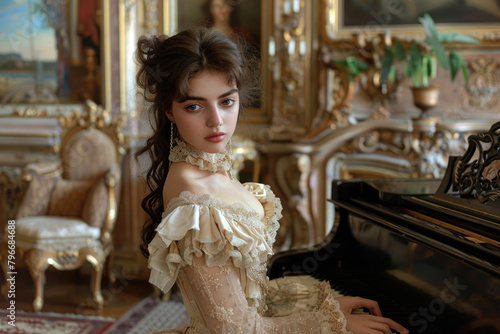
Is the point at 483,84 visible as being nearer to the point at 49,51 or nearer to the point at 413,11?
the point at 413,11

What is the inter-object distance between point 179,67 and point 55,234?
3033 mm

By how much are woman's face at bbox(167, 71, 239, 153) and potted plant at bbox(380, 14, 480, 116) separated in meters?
2.75

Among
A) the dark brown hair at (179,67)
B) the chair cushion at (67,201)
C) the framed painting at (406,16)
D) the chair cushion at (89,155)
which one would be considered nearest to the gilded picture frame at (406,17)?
the framed painting at (406,16)

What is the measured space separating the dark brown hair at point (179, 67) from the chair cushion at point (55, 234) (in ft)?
8.93

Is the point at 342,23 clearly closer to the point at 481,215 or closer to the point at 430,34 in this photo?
the point at 430,34

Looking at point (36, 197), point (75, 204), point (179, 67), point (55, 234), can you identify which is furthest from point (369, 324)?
point (36, 197)

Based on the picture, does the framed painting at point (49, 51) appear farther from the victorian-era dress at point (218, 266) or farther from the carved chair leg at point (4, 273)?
the victorian-era dress at point (218, 266)

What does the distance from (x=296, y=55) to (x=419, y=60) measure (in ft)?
3.18

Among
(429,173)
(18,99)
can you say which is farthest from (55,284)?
(429,173)

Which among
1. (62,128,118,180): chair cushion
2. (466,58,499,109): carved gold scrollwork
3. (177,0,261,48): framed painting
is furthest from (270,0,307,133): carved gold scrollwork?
(62,128,118,180): chair cushion

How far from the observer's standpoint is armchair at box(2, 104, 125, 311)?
13.1 feet

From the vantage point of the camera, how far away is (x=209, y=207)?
129 centimetres

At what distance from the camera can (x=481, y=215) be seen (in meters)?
1.47

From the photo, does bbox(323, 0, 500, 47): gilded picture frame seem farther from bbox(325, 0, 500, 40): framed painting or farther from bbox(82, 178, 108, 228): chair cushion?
bbox(82, 178, 108, 228): chair cushion
